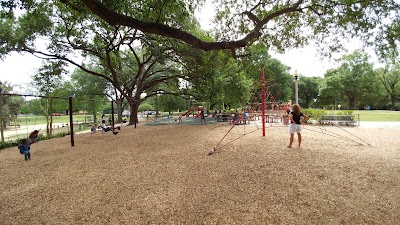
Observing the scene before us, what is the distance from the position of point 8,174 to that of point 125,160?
8.89ft

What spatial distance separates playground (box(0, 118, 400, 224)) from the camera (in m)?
3.10

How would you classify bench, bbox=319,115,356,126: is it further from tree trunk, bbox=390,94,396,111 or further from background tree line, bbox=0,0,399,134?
tree trunk, bbox=390,94,396,111

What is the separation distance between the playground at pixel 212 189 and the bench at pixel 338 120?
29.2 ft

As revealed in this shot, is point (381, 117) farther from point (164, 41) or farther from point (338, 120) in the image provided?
point (164, 41)

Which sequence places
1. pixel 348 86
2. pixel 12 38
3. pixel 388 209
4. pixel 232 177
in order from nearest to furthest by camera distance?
pixel 388 209, pixel 232 177, pixel 12 38, pixel 348 86

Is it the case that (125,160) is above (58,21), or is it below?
below

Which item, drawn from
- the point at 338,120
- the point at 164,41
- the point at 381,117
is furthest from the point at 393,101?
the point at 164,41

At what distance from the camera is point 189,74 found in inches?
733

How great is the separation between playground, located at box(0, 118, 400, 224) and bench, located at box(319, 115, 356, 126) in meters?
8.89

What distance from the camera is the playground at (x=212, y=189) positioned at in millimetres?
3098

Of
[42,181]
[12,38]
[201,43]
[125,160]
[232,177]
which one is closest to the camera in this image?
[232,177]

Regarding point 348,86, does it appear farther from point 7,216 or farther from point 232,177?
point 7,216

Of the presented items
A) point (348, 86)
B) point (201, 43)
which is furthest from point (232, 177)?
point (348, 86)

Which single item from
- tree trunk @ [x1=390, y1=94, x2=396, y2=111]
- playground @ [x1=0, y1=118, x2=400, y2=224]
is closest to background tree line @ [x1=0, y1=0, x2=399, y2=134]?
playground @ [x1=0, y1=118, x2=400, y2=224]
